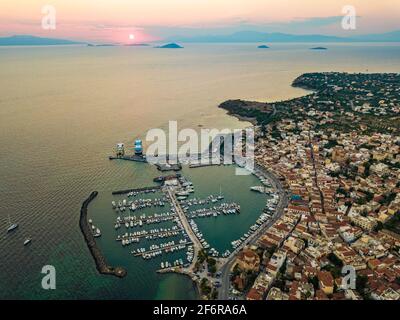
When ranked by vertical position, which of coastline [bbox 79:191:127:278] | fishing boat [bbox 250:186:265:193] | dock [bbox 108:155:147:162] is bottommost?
coastline [bbox 79:191:127:278]

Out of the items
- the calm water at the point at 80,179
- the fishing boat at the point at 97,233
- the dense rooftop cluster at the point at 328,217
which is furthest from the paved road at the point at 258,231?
the fishing boat at the point at 97,233

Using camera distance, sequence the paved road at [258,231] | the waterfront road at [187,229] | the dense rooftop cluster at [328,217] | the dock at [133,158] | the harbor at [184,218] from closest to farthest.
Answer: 1. the paved road at [258,231]
2. the dense rooftop cluster at [328,217]
3. the waterfront road at [187,229]
4. the harbor at [184,218]
5. the dock at [133,158]

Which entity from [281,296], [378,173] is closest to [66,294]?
[281,296]

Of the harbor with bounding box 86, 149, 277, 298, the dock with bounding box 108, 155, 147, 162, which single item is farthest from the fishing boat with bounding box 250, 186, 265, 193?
the dock with bounding box 108, 155, 147, 162

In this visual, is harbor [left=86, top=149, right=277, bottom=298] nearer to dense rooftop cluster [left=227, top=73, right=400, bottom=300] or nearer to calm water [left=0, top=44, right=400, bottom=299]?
calm water [left=0, top=44, right=400, bottom=299]

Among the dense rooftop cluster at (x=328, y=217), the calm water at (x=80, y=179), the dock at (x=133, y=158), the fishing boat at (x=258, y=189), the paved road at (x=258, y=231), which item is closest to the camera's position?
the paved road at (x=258, y=231)

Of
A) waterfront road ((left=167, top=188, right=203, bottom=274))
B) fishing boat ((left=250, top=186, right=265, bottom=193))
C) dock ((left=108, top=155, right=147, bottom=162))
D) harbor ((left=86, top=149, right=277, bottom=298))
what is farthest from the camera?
dock ((left=108, top=155, right=147, bottom=162))

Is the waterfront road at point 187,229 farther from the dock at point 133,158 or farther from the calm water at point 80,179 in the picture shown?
the dock at point 133,158
